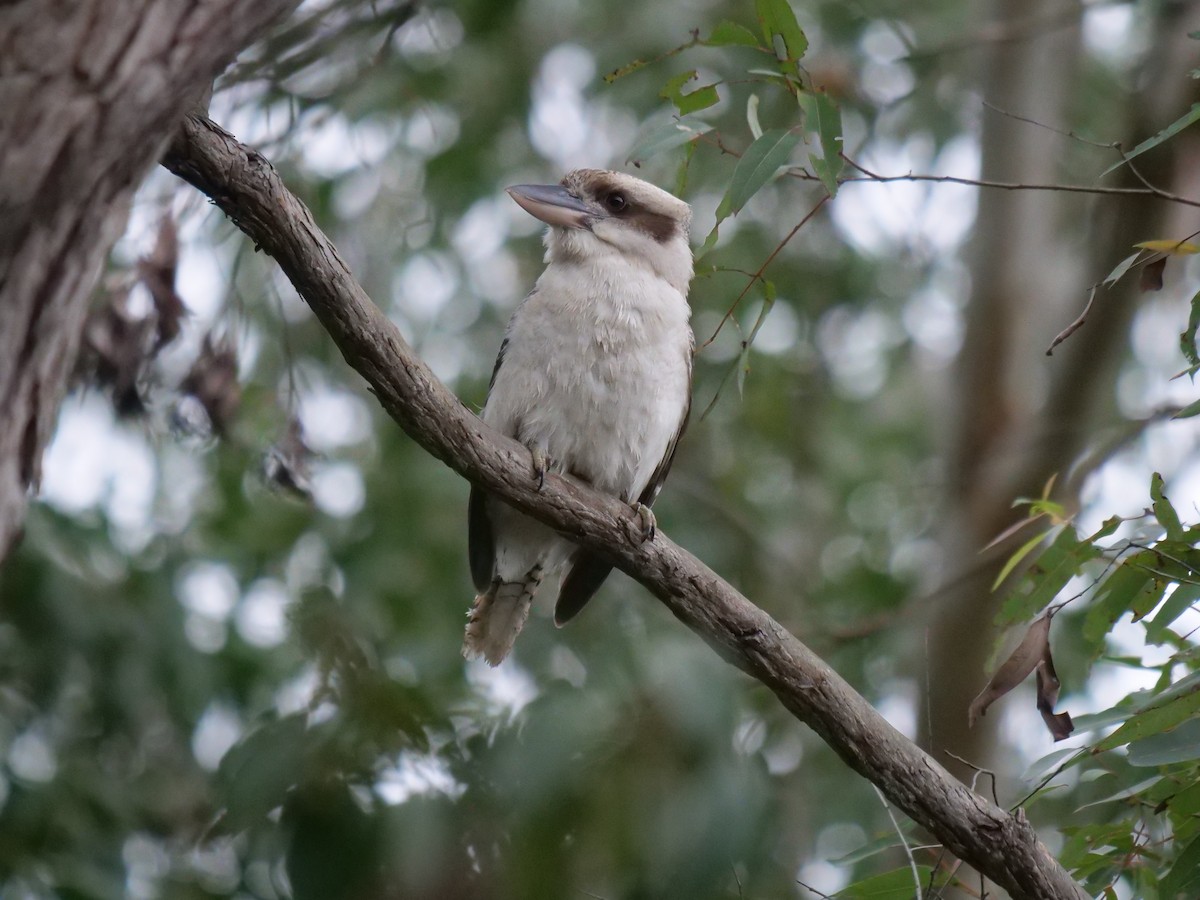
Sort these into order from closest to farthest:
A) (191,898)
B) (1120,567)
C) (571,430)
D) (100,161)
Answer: (100,161)
(1120,567)
(571,430)
(191,898)

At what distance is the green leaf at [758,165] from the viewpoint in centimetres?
179

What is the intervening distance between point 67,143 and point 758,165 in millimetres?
1074

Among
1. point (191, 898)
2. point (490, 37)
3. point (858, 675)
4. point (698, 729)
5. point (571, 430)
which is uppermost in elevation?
point (490, 37)

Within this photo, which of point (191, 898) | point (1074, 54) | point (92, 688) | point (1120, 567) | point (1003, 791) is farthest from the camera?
point (1074, 54)

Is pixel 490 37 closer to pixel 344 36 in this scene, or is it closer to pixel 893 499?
pixel 344 36

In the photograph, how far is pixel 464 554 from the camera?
162 inches

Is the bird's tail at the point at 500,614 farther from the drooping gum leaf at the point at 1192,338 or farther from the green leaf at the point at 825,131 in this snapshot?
the drooping gum leaf at the point at 1192,338

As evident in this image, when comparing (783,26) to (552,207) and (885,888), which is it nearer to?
(552,207)

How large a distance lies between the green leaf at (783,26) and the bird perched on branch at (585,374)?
81 cm

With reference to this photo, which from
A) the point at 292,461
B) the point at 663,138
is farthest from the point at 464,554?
the point at 663,138

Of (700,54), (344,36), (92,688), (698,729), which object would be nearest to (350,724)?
(698,729)

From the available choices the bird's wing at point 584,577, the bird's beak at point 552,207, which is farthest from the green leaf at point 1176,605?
the bird's beak at point 552,207

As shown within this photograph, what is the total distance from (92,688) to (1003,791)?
245 centimetres

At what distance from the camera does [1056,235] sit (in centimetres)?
459
